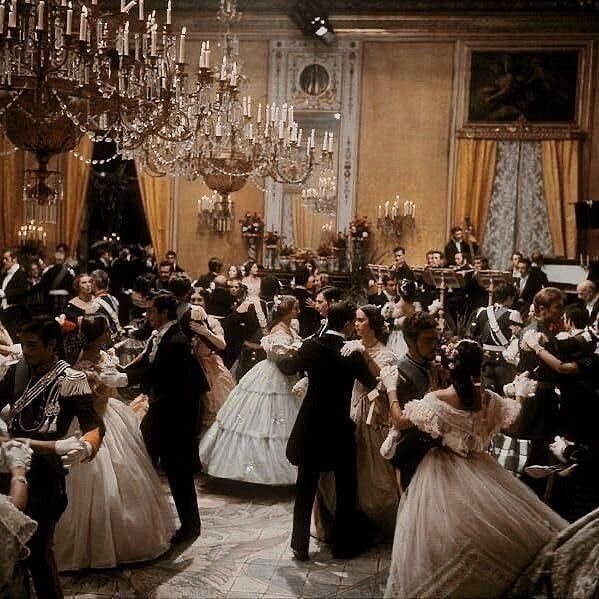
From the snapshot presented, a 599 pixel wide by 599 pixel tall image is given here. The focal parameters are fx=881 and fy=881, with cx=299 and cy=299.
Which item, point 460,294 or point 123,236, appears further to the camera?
point 123,236

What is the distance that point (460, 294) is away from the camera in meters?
10.5

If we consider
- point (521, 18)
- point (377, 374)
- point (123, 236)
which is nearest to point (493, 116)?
point (521, 18)

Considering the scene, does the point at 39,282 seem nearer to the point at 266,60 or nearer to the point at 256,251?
the point at 256,251

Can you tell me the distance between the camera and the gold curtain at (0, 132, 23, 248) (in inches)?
569

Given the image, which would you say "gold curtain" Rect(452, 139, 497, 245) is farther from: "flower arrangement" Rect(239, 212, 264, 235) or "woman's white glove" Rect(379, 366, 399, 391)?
"woman's white glove" Rect(379, 366, 399, 391)

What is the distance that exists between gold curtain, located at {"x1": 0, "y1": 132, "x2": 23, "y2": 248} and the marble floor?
10.3 meters

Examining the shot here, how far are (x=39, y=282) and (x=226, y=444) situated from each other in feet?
17.8

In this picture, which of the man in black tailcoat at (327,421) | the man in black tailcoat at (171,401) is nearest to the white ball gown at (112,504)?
the man in black tailcoat at (171,401)

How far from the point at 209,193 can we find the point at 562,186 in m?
5.56

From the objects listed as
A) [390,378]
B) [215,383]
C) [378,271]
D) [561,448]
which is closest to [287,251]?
[378,271]

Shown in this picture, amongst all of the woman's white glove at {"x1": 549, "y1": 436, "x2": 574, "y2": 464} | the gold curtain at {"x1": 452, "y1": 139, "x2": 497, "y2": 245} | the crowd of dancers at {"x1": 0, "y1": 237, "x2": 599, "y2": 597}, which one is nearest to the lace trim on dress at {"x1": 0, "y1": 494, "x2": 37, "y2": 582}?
the crowd of dancers at {"x1": 0, "y1": 237, "x2": 599, "y2": 597}

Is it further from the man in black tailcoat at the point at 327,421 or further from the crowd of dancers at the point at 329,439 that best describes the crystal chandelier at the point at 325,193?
the man in black tailcoat at the point at 327,421

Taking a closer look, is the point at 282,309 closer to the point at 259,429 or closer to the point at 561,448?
the point at 259,429

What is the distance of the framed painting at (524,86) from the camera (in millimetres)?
13359
